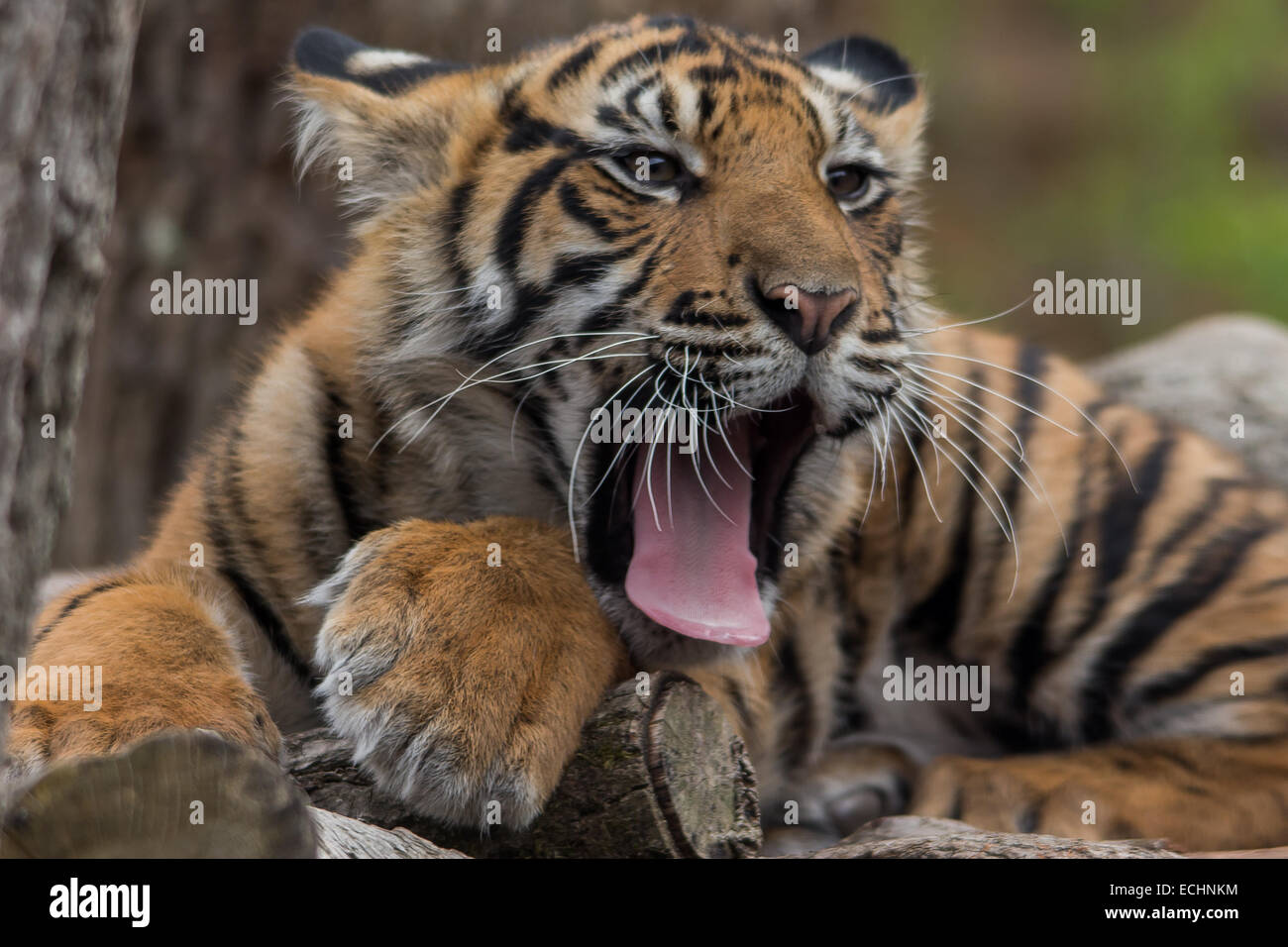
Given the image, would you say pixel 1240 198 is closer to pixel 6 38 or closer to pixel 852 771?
pixel 852 771

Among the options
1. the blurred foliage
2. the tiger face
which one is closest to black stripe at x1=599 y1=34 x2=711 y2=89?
the tiger face

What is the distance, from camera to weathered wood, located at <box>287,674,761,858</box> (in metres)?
2.33

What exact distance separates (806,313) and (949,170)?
10.2 meters

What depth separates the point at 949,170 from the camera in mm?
12180

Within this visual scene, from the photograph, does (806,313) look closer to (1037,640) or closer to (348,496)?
(348,496)

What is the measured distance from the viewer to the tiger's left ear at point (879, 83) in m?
3.52

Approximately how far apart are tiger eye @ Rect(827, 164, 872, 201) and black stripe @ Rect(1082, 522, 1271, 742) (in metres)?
1.58

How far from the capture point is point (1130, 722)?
3865 millimetres

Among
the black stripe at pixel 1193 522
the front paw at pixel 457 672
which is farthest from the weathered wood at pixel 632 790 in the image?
the black stripe at pixel 1193 522

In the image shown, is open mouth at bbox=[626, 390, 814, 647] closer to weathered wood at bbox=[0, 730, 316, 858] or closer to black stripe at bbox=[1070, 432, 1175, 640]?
weathered wood at bbox=[0, 730, 316, 858]

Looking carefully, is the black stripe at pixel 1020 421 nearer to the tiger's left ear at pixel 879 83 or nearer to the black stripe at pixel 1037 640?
the black stripe at pixel 1037 640

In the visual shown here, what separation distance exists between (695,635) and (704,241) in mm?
796

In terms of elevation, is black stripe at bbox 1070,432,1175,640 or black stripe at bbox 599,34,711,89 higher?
black stripe at bbox 599,34,711,89

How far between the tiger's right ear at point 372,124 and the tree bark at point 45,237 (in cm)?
132
